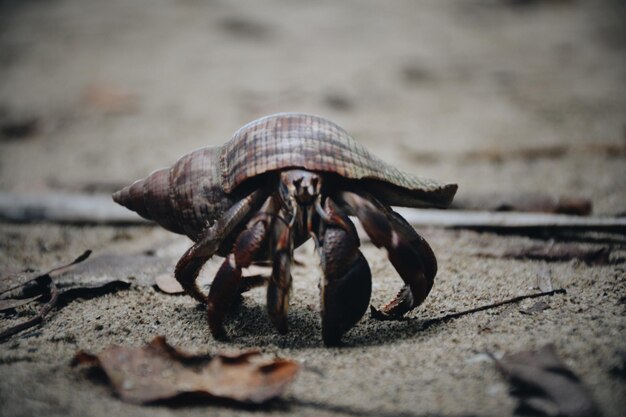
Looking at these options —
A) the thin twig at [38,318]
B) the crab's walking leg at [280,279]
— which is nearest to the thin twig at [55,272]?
the thin twig at [38,318]

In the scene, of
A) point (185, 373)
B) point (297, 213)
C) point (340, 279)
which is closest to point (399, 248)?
point (340, 279)

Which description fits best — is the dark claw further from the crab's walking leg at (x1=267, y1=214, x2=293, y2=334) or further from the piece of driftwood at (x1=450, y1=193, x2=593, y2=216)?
the piece of driftwood at (x1=450, y1=193, x2=593, y2=216)

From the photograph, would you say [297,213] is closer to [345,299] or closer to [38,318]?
[345,299]

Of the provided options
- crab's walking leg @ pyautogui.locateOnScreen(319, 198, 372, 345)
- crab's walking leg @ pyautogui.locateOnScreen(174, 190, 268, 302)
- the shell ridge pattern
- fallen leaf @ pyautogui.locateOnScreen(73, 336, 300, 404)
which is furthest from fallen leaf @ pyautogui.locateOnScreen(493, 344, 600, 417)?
crab's walking leg @ pyautogui.locateOnScreen(174, 190, 268, 302)

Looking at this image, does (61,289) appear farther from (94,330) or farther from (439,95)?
(439,95)

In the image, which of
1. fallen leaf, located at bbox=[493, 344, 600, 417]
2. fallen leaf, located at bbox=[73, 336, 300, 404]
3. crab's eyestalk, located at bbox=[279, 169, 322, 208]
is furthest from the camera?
crab's eyestalk, located at bbox=[279, 169, 322, 208]

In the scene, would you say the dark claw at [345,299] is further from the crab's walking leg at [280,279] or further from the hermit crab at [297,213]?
the crab's walking leg at [280,279]

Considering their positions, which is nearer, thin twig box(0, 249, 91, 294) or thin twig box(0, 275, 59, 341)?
thin twig box(0, 275, 59, 341)
